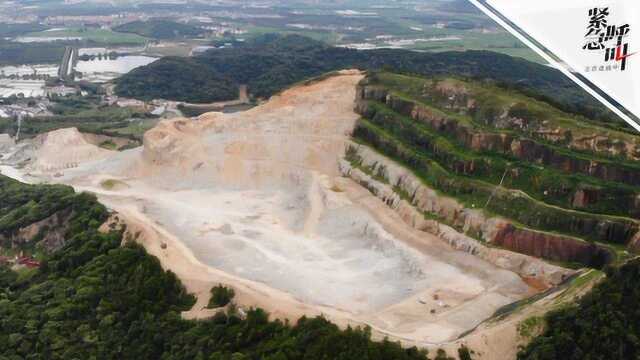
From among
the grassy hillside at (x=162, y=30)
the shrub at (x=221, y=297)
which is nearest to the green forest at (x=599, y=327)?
the shrub at (x=221, y=297)

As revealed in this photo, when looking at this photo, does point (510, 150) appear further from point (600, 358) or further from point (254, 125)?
point (254, 125)

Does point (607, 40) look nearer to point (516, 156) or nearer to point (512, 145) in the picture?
point (516, 156)

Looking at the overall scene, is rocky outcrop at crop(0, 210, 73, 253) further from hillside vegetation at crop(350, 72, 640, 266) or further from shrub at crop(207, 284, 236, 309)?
hillside vegetation at crop(350, 72, 640, 266)

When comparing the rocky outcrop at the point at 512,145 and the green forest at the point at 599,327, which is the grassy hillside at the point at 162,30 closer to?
the rocky outcrop at the point at 512,145

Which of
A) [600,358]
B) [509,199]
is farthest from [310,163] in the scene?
[600,358]

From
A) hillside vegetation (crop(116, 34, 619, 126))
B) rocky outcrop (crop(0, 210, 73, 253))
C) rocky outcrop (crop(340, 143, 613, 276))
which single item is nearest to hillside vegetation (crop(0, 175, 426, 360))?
rocky outcrop (crop(0, 210, 73, 253))

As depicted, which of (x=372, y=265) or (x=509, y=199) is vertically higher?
(x=509, y=199)
